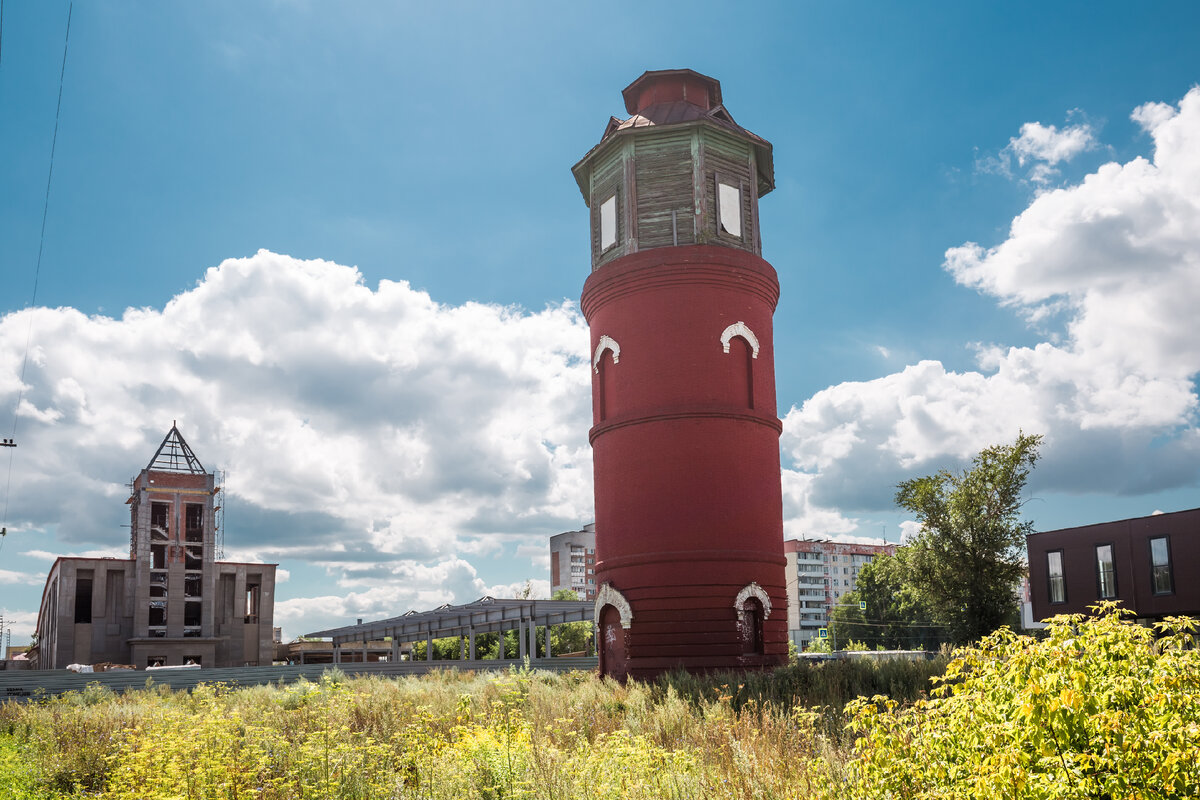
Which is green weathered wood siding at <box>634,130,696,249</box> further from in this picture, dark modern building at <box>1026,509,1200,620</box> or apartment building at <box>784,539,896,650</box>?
apartment building at <box>784,539,896,650</box>

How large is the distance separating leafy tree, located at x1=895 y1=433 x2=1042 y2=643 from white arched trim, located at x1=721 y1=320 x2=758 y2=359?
1529 cm

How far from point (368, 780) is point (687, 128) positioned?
17222mm

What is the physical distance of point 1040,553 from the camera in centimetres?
4397

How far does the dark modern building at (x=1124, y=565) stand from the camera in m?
37.2

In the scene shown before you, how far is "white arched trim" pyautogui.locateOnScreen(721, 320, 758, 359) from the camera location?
2200cm

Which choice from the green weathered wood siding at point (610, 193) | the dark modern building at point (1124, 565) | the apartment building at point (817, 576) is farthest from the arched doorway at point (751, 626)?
the apartment building at point (817, 576)

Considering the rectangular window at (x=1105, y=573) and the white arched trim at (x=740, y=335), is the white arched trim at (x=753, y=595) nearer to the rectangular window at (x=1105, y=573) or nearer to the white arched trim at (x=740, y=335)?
the white arched trim at (x=740, y=335)

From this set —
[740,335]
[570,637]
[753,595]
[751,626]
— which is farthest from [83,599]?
[740,335]

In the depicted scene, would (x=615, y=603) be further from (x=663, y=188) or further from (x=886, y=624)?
(x=886, y=624)

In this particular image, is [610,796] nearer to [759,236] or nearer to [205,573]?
[759,236]

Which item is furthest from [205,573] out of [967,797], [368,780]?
[967,797]

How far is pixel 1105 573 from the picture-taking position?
40.7 meters

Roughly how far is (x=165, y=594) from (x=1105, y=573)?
6467 centimetres

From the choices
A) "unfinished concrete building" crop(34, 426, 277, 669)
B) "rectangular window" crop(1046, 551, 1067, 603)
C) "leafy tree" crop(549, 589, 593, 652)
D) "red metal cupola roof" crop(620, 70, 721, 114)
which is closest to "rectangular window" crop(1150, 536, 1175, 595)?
"rectangular window" crop(1046, 551, 1067, 603)
